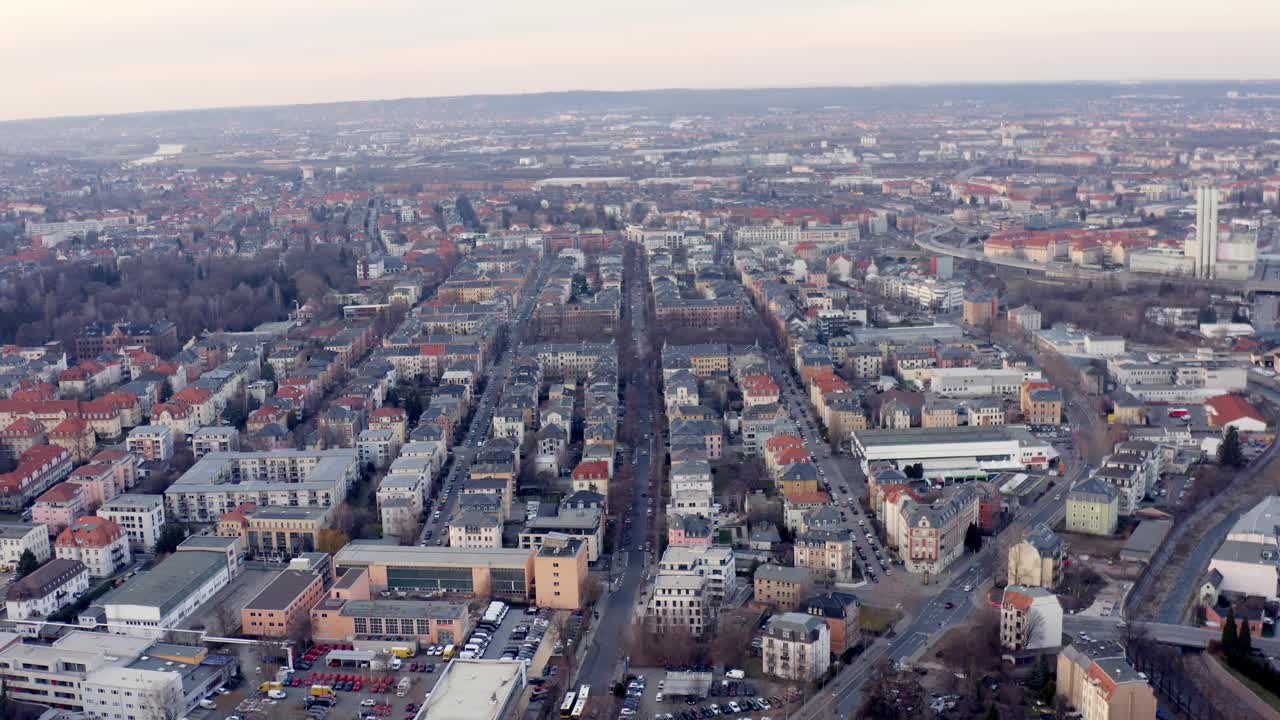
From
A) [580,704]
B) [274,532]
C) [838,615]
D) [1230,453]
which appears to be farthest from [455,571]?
[1230,453]

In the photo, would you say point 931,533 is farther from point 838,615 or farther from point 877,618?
point 838,615

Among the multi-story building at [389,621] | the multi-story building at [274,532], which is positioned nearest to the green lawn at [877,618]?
the multi-story building at [389,621]

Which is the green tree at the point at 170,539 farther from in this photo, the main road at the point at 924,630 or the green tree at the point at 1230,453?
the green tree at the point at 1230,453

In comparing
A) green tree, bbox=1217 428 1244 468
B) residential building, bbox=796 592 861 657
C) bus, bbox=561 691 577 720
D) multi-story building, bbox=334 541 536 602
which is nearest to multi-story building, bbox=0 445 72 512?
multi-story building, bbox=334 541 536 602

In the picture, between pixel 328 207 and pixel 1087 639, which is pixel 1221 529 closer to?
pixel 1087 639

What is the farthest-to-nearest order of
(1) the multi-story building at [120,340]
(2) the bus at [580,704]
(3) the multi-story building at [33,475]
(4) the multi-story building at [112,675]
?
1. (1) the multi-story building at [120,340]
2. (3) the multi-story building at [33,475]
3. (4) the multi-story building at [112,675]
4. (2) the bus at [580,704]

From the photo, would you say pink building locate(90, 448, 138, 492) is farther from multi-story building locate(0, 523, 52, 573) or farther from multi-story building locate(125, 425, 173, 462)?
multi-story building locate(0, 523, 52, 573)
